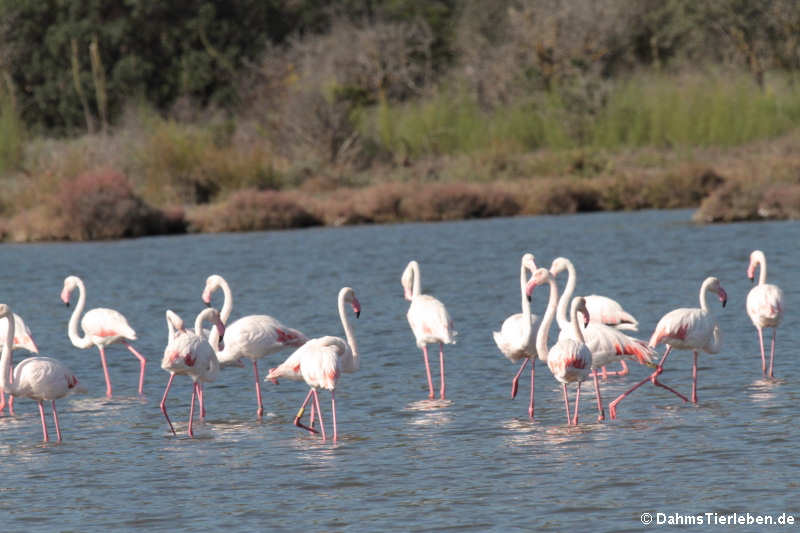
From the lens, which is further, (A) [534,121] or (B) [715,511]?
(A) [534,121]

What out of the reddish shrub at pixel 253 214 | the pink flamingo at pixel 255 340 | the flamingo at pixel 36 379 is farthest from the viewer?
the reddish shrub at pixel 253 214

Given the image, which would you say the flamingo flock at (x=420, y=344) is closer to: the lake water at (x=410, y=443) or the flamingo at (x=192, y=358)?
the flamingo at (x=192, y=358)

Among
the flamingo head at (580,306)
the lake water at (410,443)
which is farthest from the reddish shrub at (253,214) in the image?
the flamingo head at (580,306)

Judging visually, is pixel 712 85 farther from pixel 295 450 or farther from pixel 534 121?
pixel 295 450

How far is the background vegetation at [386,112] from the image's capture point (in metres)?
30.5

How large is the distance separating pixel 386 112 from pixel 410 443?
28.1 meters

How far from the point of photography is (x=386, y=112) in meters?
37.1

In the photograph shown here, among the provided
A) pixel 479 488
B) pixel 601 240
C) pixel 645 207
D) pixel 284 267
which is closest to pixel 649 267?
pixel 601 240

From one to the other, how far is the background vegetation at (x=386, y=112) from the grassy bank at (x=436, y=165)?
0.20ft

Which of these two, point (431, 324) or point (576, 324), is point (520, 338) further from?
point (431, 324)

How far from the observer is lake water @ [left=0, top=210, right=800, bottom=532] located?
775cm

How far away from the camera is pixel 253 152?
33.0 metres

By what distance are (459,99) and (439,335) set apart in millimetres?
26519

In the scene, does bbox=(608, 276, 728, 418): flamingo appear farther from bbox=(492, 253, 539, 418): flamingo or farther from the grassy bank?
the grassy bank
